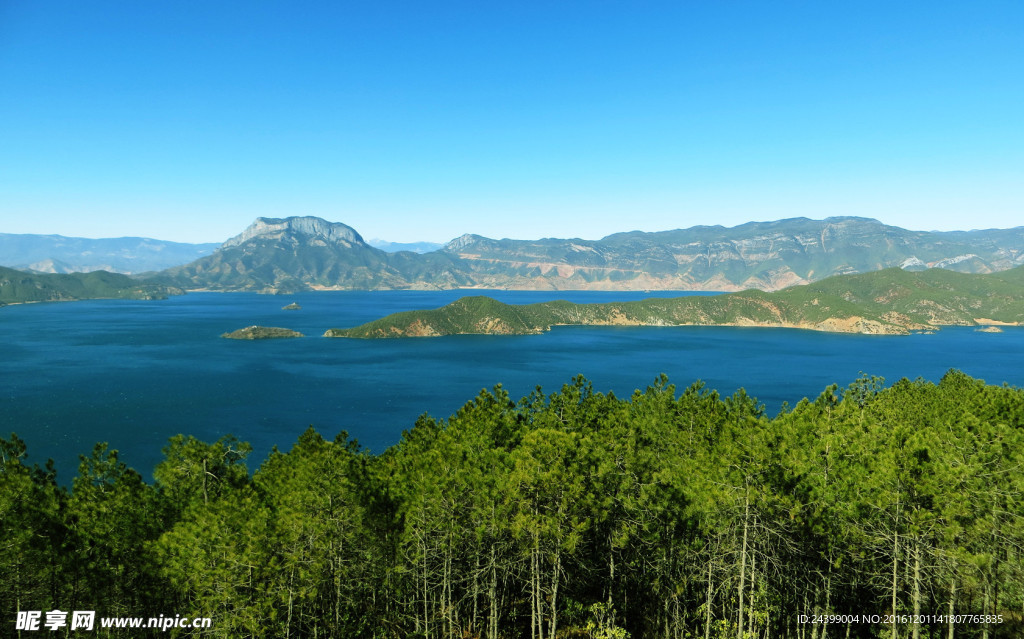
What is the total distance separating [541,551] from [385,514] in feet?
39.7

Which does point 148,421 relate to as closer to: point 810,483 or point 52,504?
point 52,504

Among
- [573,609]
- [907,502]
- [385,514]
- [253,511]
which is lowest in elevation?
[573,609]

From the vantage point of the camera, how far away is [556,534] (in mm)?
29656

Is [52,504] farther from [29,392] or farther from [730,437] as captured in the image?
[29,392]

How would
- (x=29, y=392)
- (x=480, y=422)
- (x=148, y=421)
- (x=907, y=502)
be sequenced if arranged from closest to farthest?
(x=907, y=502)
(x=480, y=422)
(x=148, y=421)
(x=29, y=392)

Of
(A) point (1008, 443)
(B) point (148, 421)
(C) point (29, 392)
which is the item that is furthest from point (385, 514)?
(C) point (29, 392)

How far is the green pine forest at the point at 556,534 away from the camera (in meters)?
27.3

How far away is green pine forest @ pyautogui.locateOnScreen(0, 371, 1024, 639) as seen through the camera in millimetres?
27328

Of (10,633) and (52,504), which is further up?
(52,504)

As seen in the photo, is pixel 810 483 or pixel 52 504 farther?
pixel 52 504

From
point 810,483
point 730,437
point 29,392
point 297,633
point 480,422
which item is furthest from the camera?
point 29,392

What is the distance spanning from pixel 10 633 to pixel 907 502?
165 feet

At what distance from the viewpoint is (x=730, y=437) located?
39281 mm

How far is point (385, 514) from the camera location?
3738 centimetres
